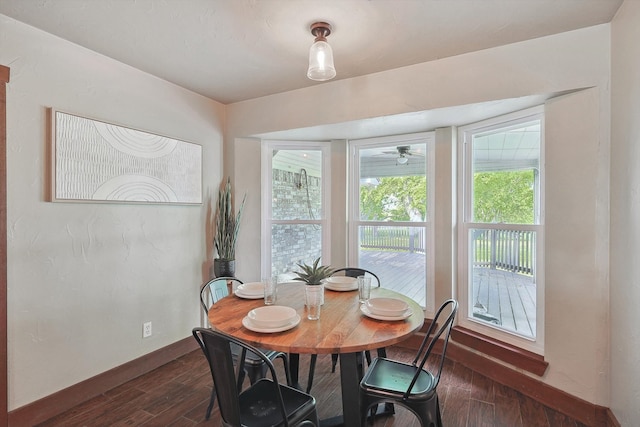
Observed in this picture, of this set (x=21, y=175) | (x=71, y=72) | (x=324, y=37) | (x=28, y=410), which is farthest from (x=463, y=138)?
(x=28, y=410)

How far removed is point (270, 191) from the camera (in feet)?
11.1

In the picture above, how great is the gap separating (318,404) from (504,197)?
6.78ft

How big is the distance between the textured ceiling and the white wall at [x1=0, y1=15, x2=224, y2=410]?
0.22 metres

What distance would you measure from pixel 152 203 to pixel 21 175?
81 centimetres

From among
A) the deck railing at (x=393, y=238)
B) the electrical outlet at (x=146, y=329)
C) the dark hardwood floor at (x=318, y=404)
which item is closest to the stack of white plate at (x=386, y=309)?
the dark hardwood floor at (x=318, y=404)

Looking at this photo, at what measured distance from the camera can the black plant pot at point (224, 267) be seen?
9.48ft

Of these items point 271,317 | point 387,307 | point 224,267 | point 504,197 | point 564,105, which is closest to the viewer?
point 271,317

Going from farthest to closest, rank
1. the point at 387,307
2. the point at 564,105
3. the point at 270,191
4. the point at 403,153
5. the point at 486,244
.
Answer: the point at 270,191, the point at 403,153, the point at 486,244, the point at 564,105, the point at 387,307

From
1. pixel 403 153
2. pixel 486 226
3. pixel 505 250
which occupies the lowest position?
pixel 505 250

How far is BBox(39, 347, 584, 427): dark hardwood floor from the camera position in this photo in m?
1.93

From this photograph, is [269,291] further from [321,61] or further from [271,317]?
[321,61]

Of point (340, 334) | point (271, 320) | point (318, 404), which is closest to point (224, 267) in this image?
point (318, 404)

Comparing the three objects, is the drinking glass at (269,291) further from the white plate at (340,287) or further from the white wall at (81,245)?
the white wall at (81,245)

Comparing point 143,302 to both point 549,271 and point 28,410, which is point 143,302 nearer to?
point 28,410
